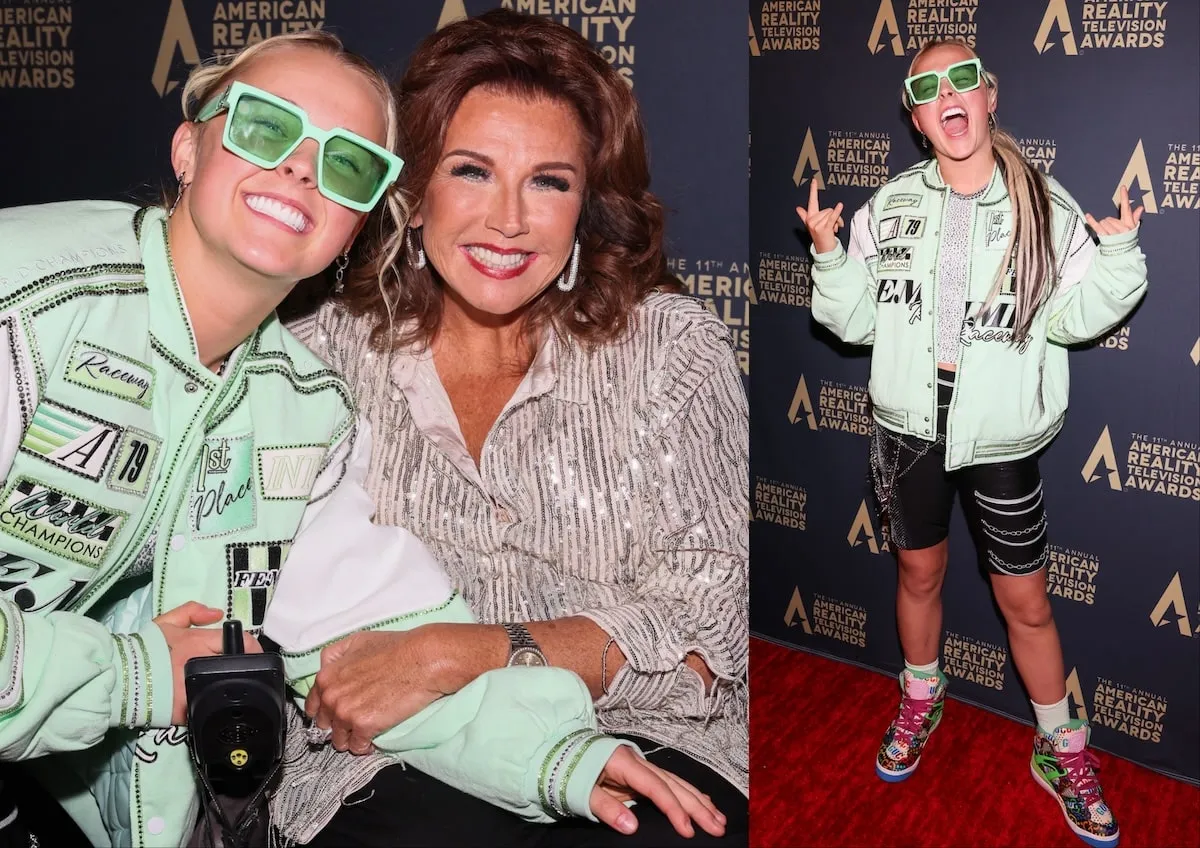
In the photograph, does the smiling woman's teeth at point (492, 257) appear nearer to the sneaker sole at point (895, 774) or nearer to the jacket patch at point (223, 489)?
the jacket patch at point (223, 489)

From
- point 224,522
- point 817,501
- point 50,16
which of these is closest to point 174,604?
point 224,522

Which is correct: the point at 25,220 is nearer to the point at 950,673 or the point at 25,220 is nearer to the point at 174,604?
the point at 174,604

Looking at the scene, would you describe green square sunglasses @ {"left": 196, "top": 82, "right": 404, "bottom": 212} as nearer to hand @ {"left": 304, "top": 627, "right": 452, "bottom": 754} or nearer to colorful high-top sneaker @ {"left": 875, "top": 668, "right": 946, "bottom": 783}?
hand @ {"left": 304, "top": 627, "right": 452, "bottom": 754}

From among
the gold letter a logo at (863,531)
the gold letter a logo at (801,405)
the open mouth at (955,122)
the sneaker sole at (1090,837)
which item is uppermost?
the open mouth at (955,122)

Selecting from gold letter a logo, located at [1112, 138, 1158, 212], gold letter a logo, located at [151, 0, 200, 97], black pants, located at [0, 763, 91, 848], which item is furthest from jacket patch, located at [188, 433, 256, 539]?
gold letter a logo, located at [1112, 138, 1158, 212]

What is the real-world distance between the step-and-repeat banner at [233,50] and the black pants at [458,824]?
0.77 metres

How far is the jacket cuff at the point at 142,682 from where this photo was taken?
104cm

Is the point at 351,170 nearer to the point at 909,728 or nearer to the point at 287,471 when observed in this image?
the point at 287,471

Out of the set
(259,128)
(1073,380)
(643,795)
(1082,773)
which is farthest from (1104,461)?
(259,128)

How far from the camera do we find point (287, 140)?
109 cm

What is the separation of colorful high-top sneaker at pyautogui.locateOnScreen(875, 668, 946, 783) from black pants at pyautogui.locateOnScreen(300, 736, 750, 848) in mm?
914

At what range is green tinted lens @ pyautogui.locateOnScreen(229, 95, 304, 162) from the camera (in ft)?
3.56

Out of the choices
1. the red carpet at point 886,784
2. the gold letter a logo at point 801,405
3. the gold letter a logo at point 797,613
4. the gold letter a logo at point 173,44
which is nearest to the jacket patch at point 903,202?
the gold letter a logo at point 801,405

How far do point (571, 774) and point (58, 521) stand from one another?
0.61 meters
